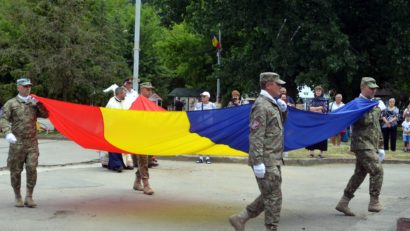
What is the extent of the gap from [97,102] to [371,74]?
47.3ft

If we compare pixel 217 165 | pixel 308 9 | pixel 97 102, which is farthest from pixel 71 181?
pixel 308 9

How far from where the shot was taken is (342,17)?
2983 cm

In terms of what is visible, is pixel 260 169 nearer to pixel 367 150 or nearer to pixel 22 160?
pixel 367 150

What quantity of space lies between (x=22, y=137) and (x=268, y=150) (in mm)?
4164

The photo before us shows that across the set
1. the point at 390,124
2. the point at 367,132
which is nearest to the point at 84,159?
the point at 367,132

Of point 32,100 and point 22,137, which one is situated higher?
point 32,100

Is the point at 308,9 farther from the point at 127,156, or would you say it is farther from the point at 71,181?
the point at 71,181

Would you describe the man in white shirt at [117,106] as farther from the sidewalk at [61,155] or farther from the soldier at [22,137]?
the soldier at [22,137]

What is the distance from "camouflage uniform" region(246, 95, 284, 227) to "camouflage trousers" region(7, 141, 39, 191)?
12.9ft

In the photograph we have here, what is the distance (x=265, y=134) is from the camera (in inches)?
273

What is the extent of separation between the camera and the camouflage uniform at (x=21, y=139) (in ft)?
29.7

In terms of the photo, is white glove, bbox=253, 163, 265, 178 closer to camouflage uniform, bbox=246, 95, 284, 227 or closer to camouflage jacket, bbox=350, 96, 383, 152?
camouflage uniform, bbox=246, 95, 284, 227

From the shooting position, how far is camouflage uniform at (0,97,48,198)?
905 cm

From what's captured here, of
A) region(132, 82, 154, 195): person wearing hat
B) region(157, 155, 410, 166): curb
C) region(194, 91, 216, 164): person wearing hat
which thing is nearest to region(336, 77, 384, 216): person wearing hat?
region(132, 82, 154, 195): person wearing hat
